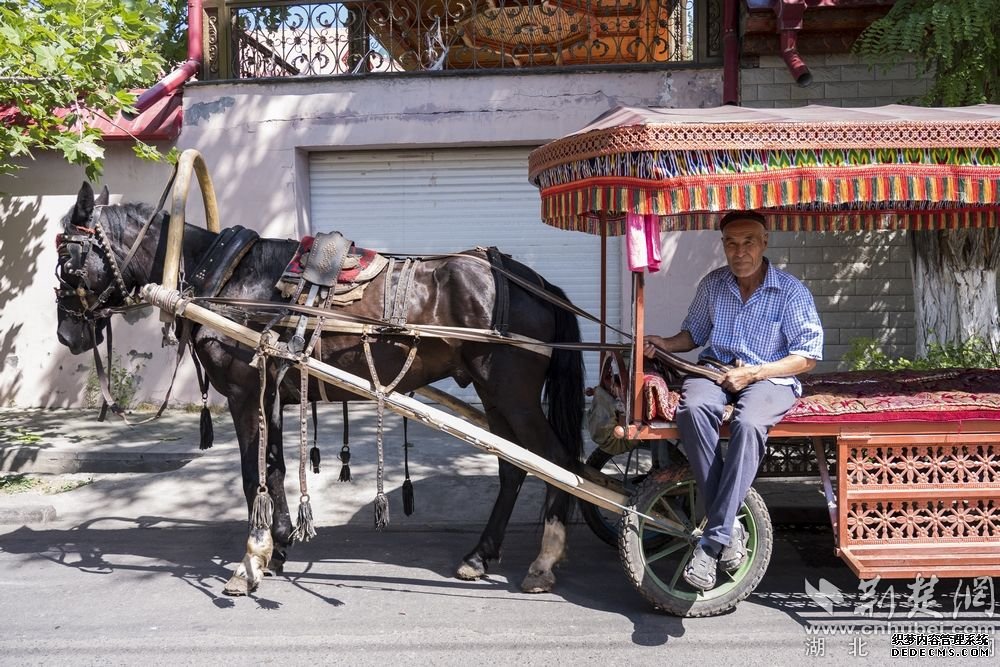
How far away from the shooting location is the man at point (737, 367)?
3291mm

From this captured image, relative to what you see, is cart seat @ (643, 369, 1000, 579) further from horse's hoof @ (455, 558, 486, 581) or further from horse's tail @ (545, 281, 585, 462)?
horse's hoof @ (455, 558, 486, 581)

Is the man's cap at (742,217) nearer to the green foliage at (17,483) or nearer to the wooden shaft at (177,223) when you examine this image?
the wooden shaft at (177,223)

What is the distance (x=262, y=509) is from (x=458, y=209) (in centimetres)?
485

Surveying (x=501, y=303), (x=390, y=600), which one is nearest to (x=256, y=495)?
(x=390, y=600)

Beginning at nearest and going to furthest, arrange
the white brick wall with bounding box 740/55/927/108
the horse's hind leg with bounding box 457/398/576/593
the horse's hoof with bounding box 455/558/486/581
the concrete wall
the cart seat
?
the cart seat
the horse's hind leg with bounding box 457/398/576/593
the horse's hoof with bounding box 455/558/486/581
the white brick wall with bounding box 740/55/927/108
the concrete wall

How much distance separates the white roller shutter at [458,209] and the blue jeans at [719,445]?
449 cm

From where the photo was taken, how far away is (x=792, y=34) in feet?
22.0

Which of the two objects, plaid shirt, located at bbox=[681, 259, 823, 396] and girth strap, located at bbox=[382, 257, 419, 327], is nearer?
plaid shirt, located at bbox=[681, 259, 823, 396]

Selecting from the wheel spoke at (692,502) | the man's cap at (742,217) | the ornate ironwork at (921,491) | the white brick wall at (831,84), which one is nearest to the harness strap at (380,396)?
the wheel spoke at (692,502)

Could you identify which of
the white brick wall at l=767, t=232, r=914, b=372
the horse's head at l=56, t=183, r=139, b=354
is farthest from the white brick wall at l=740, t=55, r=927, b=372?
the horse's head at l=56, t=183, r=139, b=354

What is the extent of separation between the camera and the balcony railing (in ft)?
25.4

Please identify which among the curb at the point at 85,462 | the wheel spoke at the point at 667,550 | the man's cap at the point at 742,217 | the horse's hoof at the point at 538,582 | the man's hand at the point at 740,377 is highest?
the man's cap at the point at 742,217

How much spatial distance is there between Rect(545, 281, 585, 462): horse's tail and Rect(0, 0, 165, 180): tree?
328 cm

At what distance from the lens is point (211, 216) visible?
4371 millimetres
